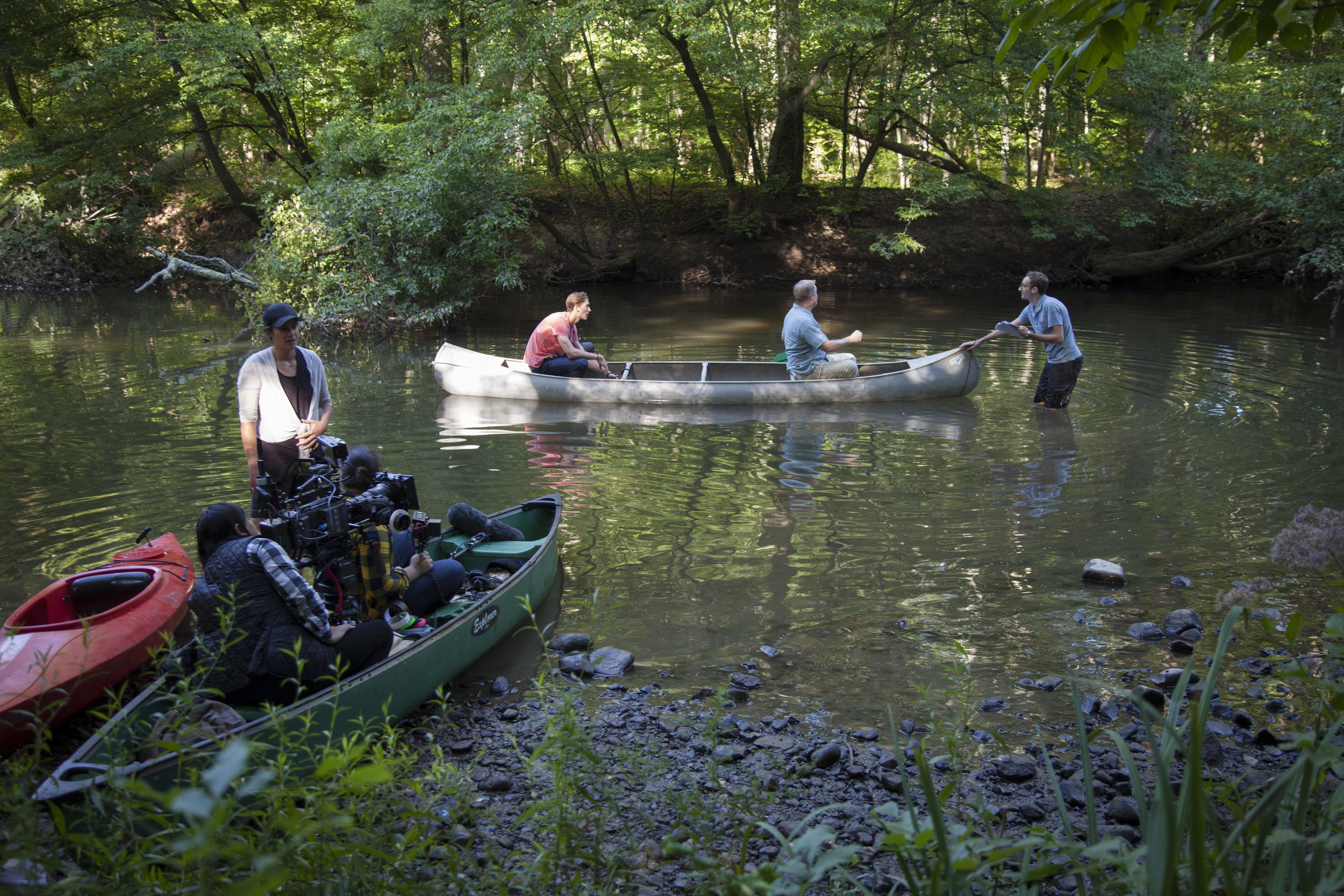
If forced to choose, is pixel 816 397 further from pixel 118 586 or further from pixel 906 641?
pixel 118 586

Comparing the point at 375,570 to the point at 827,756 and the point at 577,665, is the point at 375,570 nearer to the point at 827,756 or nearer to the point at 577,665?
the point at 577,665

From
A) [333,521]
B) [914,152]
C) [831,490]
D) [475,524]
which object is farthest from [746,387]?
[914,152]

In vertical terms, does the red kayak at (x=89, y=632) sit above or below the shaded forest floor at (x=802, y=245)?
below

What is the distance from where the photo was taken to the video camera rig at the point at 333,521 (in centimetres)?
426

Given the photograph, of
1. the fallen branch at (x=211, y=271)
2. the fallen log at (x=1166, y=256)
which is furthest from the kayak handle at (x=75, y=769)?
the fallen log at (x=1166, y=256)

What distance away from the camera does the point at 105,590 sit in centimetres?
477

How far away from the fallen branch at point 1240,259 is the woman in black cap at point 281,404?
67.5ft

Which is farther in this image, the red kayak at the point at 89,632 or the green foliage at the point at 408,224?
the green foliage at the point at 408,224

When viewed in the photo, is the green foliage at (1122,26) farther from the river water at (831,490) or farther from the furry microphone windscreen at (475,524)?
the furry microphone windscreen at (475,524)

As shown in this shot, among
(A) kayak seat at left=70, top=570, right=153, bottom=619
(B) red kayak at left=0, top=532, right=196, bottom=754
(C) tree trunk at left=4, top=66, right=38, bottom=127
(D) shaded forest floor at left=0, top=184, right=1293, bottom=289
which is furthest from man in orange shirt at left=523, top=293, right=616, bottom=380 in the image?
(C) tree trunk at left=4, top=66, right=38, bottom=127

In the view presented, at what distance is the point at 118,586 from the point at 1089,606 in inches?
225

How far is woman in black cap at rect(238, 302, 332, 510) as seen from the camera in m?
5.41

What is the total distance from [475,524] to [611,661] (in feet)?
5.35

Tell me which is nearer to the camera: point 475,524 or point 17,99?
point 475,524
